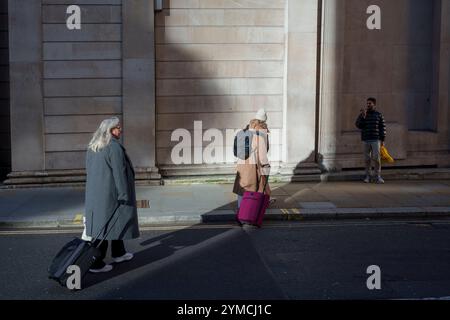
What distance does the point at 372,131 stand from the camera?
1374 cm

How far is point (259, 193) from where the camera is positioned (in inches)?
397

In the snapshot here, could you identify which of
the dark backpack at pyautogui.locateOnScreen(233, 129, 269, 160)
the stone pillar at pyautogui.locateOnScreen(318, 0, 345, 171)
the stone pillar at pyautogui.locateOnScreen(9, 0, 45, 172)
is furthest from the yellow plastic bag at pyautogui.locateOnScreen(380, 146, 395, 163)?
the stone pillar at pyautogui.locateOnScreen(9, 0, 45, 172)

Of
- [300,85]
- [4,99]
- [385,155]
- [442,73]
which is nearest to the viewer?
[385,155]

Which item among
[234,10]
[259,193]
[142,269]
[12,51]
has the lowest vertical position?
[142,269]

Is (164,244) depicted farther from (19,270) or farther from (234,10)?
(234,10)

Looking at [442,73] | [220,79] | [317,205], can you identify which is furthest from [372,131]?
[220,79]

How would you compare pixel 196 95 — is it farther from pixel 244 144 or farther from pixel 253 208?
pixel 253 208

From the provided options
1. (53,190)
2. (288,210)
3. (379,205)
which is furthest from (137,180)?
(379,205)

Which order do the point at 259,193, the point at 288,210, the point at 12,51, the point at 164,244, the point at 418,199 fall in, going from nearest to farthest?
the point at 164,244
the point at 259,193
the point at 288,210
the point at 418,199
the point at 12,51

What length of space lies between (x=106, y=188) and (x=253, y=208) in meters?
3.13

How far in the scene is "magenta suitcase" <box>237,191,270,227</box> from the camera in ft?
32.9

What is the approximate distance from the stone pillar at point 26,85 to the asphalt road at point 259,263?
3810 millimetres

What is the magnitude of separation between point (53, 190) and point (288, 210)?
5.02 metres

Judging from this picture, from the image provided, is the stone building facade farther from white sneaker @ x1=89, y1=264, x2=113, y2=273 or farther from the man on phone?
white sneaker @ x1=89, y1=264, x2=113, y2=273
